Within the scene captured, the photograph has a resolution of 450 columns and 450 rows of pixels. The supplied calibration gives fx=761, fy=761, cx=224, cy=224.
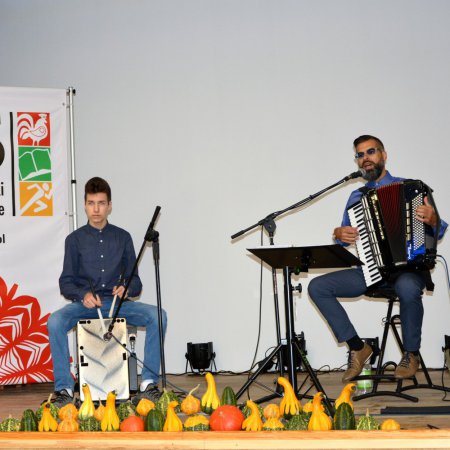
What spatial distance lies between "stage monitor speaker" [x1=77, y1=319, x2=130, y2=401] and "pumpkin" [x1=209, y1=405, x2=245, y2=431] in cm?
207

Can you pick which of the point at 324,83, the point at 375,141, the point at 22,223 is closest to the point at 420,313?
the point at 375,141

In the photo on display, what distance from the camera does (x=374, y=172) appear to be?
13.0 ft

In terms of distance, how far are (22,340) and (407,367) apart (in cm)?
242

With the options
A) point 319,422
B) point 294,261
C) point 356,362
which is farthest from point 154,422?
point 356,362

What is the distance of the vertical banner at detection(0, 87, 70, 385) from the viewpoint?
15.8 ft

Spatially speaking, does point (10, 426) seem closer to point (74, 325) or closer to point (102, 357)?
point (102, 357)

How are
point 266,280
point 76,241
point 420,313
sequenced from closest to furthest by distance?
point 420,313, point 76,241, point 266,280

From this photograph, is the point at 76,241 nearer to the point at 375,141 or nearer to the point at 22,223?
the point at 22,223

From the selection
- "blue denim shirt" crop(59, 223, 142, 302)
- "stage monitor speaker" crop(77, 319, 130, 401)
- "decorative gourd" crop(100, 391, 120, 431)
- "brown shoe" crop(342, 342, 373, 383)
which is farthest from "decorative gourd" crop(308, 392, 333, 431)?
"blue denim shirt" crop(59, 223, 142, 302)

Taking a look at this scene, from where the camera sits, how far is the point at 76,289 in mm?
4285

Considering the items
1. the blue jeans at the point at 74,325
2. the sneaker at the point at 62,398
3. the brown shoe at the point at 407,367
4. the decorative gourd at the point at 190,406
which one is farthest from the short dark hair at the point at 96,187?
the decorative gourd at the point at 190,406

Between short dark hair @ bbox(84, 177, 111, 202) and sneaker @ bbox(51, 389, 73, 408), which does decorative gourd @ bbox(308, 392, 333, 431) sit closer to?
sneaker @ bbox(51, 389, 73, 408)

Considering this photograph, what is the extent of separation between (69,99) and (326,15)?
195cm

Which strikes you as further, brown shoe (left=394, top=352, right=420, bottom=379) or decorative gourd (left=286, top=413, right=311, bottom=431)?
brown shoe (left=394, top=352, right=420, bottom=379)
